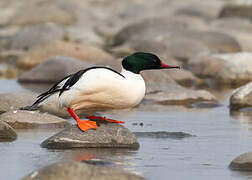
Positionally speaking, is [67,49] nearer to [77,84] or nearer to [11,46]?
[11,46]

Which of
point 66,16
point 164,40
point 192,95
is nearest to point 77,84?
point 192,95

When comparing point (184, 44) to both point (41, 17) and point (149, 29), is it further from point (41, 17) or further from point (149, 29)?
point (41, 17)

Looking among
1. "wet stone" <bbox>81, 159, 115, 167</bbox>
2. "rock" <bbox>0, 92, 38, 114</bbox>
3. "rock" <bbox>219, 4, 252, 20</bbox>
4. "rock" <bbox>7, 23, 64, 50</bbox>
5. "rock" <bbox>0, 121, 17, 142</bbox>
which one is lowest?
"wet stone" <bbox>81, 159, 115, 167</bbox>

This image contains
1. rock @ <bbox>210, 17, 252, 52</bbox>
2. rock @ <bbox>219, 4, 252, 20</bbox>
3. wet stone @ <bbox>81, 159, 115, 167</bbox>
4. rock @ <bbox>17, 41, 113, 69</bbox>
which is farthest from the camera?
rock @ <bbox>219, 4, 252, 20</bbox>

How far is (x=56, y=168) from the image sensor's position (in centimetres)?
674

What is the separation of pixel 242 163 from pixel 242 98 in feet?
18.6

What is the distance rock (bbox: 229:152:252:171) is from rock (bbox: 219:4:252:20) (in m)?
30.5

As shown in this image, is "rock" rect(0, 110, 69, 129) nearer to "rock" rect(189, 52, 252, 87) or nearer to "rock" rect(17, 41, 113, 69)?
"rock" rect(189, 52, 252, 87)

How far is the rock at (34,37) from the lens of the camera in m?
28.8

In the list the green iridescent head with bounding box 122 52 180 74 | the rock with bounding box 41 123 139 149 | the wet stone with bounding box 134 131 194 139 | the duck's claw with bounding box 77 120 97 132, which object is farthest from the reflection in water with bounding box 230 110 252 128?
the duck's claw with bounding box 77 120 97 132

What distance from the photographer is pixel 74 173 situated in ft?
21.9

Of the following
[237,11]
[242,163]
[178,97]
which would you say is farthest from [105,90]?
[237,11]

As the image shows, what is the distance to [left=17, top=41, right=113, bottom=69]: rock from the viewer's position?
22484 millimetres

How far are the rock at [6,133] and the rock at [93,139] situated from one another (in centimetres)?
58
